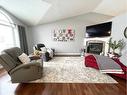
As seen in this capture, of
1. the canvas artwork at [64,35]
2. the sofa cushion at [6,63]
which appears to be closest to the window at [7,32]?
the sofa cushion at [6,63]

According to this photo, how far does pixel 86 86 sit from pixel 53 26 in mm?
5327

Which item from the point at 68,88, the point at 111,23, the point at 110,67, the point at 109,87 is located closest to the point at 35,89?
the point at 68,88

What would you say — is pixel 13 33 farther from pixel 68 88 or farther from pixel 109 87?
pixel 109 87

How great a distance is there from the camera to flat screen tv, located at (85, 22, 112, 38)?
5.66 metres

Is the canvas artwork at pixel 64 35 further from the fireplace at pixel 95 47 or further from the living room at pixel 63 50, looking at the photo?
the fireplace at pixel 95 47

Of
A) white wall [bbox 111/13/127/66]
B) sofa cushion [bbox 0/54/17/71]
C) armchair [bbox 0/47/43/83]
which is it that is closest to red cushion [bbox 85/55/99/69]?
white wall [bbox 111/13/127/66]

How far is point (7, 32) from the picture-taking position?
18.0 ft

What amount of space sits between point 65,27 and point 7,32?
141 inches

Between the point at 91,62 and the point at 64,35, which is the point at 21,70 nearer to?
the point at 91,62

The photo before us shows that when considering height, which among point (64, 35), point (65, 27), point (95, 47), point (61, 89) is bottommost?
point (61, 89)

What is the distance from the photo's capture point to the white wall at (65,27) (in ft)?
24.4

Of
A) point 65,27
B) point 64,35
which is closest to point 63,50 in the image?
point 64,35

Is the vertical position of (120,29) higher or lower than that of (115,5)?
lower

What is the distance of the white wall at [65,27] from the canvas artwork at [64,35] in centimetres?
21
